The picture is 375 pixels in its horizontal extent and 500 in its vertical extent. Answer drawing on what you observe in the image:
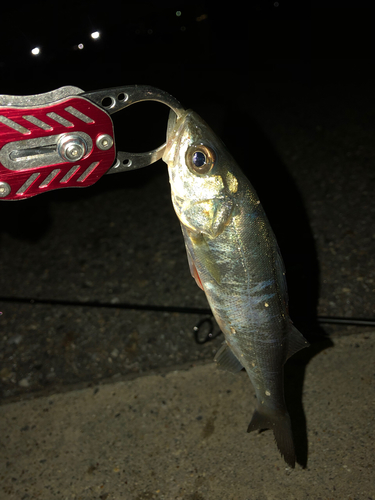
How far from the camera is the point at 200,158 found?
4.84 feet

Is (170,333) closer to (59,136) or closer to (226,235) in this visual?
(226,235)

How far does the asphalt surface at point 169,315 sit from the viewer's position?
2.23m

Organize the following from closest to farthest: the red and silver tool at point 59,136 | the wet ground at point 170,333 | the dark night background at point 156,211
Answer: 1. the red and silver tool at point 59,136
2. the wet ground at point 170,333
3. the dark night background at point 156,211

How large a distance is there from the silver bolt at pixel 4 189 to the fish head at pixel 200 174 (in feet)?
1.94

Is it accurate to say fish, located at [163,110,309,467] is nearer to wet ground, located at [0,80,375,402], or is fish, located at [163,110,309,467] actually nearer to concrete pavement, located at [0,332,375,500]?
concrete pavement, located at [0,332,375,500]

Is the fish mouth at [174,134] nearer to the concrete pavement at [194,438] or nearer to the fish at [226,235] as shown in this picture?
the fish at [226,235]

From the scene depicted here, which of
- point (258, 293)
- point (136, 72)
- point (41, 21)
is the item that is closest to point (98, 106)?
point (258, 293)

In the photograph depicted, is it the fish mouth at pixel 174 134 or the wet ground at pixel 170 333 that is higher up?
the fish mouth at pixel 174 134

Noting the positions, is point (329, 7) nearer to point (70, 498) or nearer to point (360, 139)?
point (360, 139)

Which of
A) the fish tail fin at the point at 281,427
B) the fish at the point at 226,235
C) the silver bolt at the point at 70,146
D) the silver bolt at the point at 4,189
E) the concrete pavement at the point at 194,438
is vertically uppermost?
the silver bolt at the point at 70,146

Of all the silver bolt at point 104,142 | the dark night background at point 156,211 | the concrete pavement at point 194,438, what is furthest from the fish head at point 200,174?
the concrete pavement at point 194,438

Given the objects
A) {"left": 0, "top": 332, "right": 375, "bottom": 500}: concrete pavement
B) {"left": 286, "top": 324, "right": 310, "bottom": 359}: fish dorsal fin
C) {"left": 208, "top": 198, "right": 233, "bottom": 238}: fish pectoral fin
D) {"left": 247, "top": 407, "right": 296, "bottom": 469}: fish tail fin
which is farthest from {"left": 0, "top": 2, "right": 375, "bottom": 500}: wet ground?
{"left": 208, "top": 198, "right": 233, "bottom": 238}: fish pectoral fin

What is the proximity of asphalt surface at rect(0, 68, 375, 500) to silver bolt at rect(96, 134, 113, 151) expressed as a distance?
5.62 feet

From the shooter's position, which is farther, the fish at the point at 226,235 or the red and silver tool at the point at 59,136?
the fish at the point at 226,235
